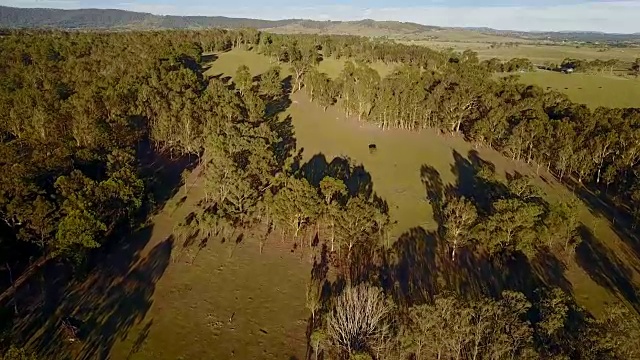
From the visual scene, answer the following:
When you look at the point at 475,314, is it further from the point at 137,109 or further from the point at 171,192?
the point at 137,109

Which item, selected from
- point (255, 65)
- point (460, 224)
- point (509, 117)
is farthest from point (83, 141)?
point (255, 65)

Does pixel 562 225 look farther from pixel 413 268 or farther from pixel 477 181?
pixel 477 181

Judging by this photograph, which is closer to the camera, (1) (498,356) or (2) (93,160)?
(1) (498,356)

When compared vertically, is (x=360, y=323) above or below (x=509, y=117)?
below

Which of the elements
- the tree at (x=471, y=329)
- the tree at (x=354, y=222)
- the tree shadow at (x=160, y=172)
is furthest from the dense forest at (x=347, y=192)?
the tree shadow at (x=160, y=172)

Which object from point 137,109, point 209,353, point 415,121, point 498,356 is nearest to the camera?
point 498,356

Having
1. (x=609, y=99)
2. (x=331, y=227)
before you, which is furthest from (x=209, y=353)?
(x=609, y=99)
